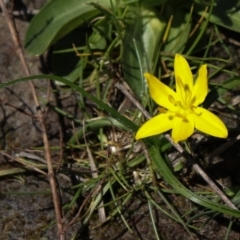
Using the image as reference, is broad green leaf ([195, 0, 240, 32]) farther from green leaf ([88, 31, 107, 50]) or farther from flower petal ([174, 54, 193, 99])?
flower petal ([174, 54, 193, 99])

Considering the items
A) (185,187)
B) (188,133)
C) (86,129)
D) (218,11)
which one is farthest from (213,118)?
(218,11)

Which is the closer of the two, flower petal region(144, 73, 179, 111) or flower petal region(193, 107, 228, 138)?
A: flower petal region(193, 107, 228, 138)

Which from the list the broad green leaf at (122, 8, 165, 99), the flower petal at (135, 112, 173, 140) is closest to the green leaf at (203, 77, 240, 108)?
the flower petal at (135, 112, 173, 140)

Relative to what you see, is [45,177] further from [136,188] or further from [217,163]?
[217,163]

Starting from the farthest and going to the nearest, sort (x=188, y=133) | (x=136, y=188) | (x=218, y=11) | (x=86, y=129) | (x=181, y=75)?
(x=218, y=11)
(x=86, y=129)
(x=136, y=188)
(x=181, y=75)
(x=188, y=133)

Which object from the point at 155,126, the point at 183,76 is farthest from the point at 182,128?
the point at 183,76

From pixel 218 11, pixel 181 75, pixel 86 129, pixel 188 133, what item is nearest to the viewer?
pixel 188 133

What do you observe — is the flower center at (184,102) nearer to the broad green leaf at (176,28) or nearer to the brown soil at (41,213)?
the brown soil at (41,213)

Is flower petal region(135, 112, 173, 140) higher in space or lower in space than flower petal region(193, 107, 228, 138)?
lower
